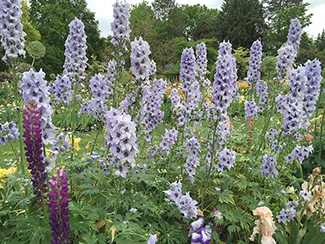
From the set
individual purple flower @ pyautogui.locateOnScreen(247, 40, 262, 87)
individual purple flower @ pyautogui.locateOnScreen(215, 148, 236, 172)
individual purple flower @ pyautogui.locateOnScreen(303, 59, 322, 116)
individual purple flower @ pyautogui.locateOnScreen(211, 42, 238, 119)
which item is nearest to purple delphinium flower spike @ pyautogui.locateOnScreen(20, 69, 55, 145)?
individual purple flower @ pyautogui.locateOnScreen(211, 42, 238, 119)

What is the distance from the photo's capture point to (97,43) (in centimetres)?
3588

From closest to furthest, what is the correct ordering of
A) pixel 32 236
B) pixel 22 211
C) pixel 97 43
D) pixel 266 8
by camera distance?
1. pixel 32 236
2. pixel 22 211
3. pixel 97 43
4. pixel 266 8

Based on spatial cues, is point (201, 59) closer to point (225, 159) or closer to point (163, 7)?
point (225, 159)

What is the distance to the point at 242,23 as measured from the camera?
37.0 m

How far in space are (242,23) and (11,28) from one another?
3859 centimetres

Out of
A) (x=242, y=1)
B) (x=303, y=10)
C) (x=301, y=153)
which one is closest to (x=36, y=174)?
(x=301, y=153)

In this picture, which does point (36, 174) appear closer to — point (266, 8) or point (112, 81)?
point (112, 81)

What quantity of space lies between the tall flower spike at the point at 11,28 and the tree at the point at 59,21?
27488mm

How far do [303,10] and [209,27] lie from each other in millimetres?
15037

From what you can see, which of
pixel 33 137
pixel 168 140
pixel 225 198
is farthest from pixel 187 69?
pixel 33 137

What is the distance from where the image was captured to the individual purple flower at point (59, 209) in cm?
151

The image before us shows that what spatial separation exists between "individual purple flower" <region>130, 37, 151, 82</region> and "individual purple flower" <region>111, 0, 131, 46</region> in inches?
19.3

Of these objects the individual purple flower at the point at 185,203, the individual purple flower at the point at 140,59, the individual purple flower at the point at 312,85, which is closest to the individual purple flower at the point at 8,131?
the individual purple flower at the point at 140,59

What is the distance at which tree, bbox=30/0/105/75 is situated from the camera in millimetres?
31402
